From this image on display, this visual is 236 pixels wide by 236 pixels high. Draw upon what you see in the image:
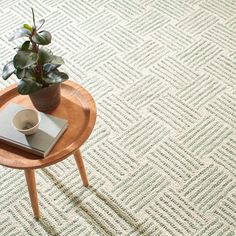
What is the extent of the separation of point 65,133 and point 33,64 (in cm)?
18

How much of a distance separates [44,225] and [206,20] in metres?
1.07

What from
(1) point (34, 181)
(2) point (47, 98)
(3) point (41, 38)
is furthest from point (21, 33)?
(1) point (34, 181)

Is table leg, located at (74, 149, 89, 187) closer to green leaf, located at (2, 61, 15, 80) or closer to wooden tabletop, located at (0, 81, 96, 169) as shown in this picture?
wooden tabletop, located at (0, 81, 96, 169)

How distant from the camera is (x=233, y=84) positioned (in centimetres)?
143

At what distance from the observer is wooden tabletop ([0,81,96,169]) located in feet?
2.90

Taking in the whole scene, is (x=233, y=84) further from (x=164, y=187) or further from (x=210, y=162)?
(x=164, y=187)

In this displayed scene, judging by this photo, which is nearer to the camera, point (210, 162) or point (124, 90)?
point (210, 162)

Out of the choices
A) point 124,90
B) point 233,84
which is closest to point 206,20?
point 233,84

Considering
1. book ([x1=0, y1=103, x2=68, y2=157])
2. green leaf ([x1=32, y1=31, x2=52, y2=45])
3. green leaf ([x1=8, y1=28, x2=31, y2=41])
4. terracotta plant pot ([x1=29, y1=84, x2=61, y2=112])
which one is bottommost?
book ([x1=0, y1=103, x2=68, y2=157])

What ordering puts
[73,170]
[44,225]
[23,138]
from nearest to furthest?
[23,138]
[44,225]
[73,170]

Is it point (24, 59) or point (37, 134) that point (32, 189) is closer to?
point (37, 134)

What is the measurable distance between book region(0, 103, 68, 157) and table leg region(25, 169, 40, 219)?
8 cm

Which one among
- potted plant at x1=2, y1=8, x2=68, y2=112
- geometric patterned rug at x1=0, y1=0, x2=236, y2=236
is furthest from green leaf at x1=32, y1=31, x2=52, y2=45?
geometric patterned rug at x1=0, y1=0, x2=236, y2=236

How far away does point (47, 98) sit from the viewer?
3.02ft
